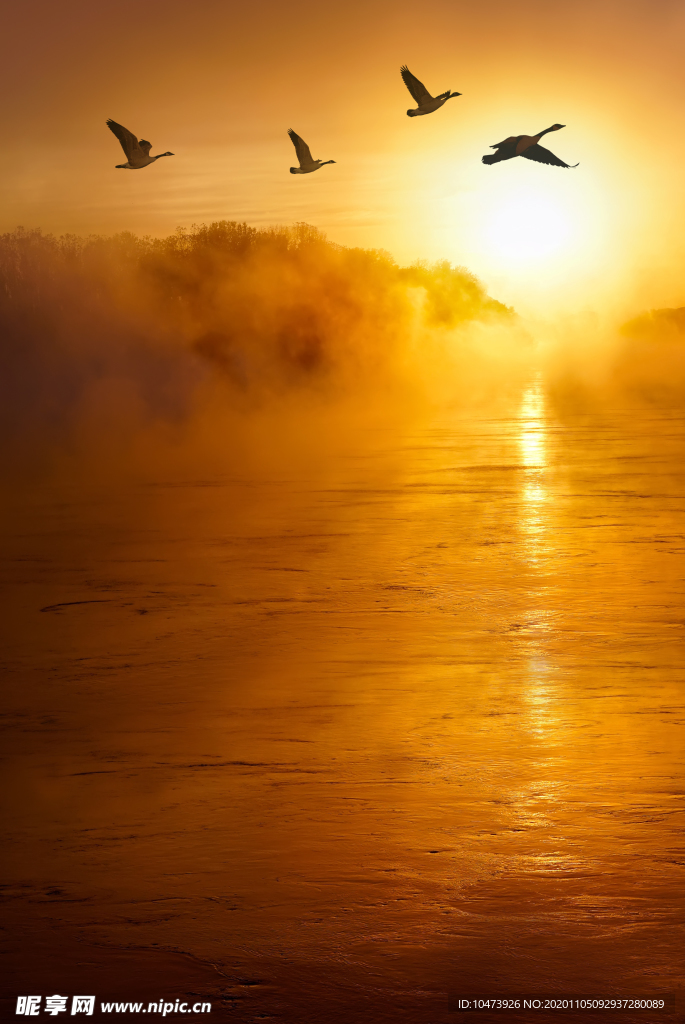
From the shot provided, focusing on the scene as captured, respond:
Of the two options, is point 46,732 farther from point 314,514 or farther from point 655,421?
point 655,421

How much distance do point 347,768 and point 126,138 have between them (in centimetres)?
1550

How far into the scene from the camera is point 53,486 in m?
16.9

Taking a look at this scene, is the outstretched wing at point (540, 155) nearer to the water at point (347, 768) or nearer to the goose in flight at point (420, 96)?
the goose in flight at point (420, 96)

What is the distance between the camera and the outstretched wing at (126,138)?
18.8 metres

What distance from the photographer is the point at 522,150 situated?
57.7 feet

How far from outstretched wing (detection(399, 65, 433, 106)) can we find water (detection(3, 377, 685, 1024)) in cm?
796

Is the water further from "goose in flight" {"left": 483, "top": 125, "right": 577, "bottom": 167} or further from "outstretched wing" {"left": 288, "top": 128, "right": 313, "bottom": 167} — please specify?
"outstretched wing" {"left": 288, "top": 128, "right": 313, "bottom": 167}

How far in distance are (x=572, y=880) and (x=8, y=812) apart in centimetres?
245

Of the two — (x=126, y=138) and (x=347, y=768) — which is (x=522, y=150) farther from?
(x=347, y=768)

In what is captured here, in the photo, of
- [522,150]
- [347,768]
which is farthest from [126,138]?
[347,768]

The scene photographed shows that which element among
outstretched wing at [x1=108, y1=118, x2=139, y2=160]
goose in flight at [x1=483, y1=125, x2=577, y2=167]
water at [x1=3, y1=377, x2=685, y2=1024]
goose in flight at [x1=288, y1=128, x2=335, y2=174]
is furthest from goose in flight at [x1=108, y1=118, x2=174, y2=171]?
water at [x1=3, y1=377, x2=685, y2=1024]

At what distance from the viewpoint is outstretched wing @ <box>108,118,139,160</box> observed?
18781 mm

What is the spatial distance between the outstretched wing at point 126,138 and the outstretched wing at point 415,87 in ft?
15.3

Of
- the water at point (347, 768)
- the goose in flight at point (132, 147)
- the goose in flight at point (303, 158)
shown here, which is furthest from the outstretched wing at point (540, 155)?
the water at point (347, 768)
